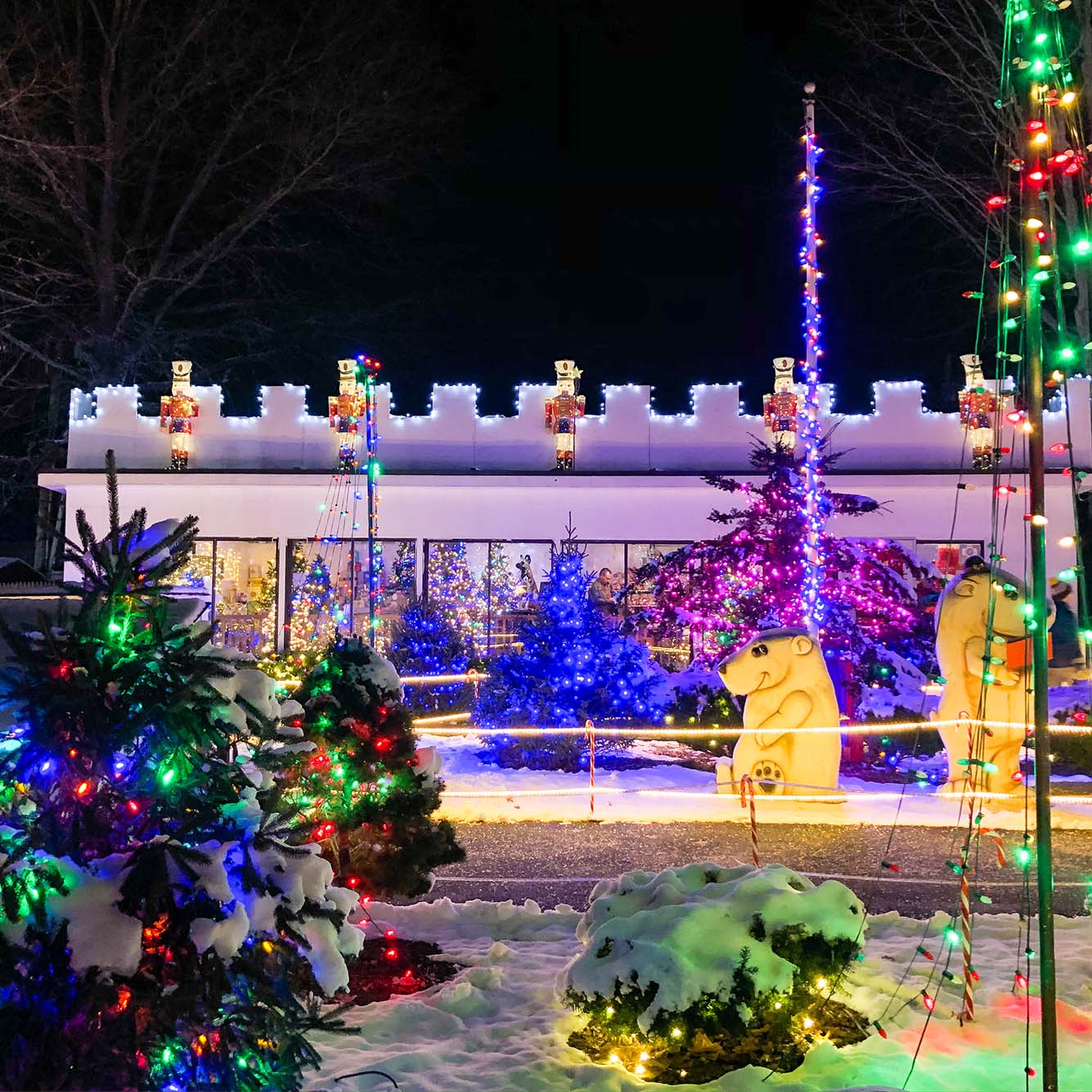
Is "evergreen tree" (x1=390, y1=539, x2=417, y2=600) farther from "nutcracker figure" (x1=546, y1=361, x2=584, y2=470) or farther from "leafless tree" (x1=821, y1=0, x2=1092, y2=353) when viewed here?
"leafless tree" (x1=821, y1=0, x2=1092, y2=353)

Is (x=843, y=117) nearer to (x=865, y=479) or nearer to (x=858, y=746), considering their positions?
(x=865, y=479)

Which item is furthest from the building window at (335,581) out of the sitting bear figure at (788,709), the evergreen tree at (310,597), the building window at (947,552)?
the sitting bear figure at (788,709)

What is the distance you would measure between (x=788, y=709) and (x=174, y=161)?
24.6 m

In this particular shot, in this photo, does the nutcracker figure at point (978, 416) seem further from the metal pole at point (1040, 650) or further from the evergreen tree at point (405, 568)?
the metal pole at point (1040, 650)

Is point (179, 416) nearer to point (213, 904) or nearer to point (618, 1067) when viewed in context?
point (618, 1067)

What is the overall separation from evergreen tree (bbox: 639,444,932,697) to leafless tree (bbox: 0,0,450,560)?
55.6ft

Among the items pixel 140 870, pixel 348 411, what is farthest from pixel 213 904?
pixel 348 411

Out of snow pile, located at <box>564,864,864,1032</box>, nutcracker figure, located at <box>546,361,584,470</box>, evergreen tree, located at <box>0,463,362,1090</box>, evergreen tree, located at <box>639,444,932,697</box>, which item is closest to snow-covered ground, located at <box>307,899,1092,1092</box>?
snow pile, located at <box>564,864,864,1032</box>

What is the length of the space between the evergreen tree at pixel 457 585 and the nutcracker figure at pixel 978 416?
29.2 ft

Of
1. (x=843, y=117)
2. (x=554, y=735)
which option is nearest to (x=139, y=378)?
(x=843, y=117)

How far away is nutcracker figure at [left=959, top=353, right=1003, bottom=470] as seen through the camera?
18.6 metres

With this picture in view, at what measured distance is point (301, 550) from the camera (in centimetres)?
1970

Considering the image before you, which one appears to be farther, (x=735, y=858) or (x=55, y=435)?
(x=55, y=435)

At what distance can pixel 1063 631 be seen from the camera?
1870cm
